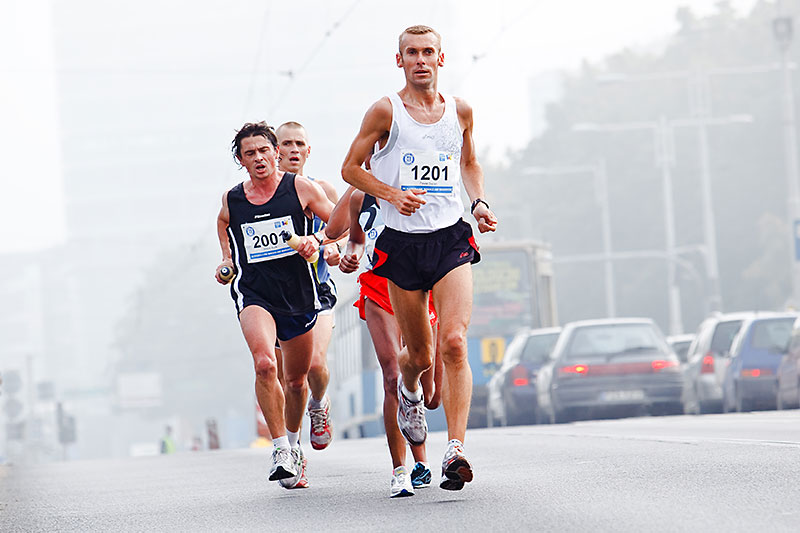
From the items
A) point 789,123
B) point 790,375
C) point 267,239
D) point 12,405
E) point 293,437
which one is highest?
point 789,123

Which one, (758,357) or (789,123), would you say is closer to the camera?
(758,357)

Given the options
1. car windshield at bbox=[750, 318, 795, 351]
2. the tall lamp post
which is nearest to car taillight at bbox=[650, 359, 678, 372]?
car windshield at bbox=[750, 318, 795, 351]

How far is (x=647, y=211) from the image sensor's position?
6450 centimetres

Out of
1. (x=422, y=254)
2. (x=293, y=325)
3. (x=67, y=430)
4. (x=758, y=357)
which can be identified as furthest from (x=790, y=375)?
(x=67, y=430)

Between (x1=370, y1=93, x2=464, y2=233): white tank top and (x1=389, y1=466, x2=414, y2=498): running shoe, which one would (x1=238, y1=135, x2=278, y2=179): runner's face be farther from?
(x1=389, y1=466, x2=414, y2=498): running shoe

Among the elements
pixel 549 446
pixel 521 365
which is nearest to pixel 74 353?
pixel 521 365

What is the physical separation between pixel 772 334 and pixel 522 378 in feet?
13.8

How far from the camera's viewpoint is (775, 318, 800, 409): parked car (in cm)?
2186

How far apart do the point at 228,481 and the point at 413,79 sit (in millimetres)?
4578

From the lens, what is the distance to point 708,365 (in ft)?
84.9

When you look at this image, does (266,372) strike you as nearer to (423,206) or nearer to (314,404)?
(314,404)

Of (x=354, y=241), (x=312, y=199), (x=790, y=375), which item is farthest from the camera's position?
(x=790, y=375)

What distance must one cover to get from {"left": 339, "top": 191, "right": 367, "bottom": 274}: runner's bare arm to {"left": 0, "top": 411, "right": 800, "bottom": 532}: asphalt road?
115 centimetres

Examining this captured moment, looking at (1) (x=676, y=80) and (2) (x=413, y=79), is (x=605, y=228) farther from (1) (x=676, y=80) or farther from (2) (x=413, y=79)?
(2) (x=413, y=79)
